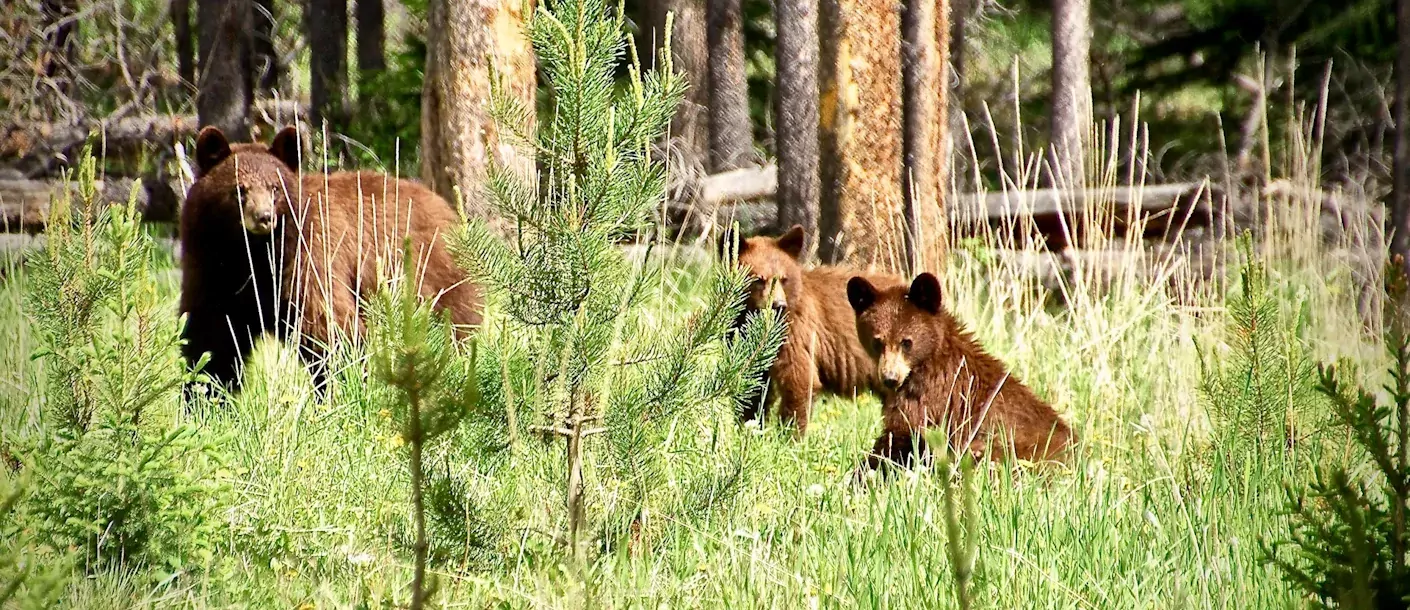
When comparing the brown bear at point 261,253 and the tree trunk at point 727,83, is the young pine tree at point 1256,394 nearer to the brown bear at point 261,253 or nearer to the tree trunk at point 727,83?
the brown bear at point 261,253

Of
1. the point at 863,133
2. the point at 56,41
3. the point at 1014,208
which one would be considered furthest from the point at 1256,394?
the point at 56,41

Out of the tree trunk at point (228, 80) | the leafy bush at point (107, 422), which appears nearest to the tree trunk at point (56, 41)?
the tree trunk at point (228, 80)

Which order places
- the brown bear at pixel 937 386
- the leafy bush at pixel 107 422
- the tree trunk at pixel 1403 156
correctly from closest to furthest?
the leafy bush at pixel 107 422
the tree trunk at pixel 1403 156
the brown bear at pixel 937 386

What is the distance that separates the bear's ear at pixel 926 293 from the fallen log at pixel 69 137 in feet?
23.1

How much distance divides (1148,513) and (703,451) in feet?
4.40

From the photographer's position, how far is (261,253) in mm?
5328


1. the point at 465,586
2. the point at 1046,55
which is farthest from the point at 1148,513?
the point at 1046,55

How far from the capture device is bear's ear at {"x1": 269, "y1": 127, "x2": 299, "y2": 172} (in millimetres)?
5242

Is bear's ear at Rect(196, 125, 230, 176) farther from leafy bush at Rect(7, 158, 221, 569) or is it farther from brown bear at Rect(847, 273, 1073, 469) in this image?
brown bear at Rect(847, 273, 1073, 469)

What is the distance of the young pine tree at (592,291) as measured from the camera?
2.82 m

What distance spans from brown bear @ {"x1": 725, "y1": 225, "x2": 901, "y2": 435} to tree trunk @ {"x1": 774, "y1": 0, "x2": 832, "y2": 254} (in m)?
0.85

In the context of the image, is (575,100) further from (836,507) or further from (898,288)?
(898,288)

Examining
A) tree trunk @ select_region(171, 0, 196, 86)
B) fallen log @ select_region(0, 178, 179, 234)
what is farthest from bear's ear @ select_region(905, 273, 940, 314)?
tree trunk @ select_region(171, 0, 196, 86)

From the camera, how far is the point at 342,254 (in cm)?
550
